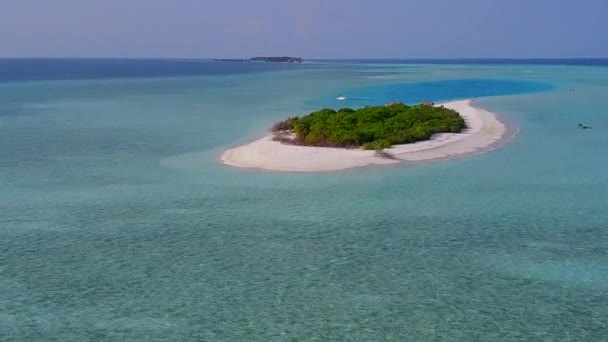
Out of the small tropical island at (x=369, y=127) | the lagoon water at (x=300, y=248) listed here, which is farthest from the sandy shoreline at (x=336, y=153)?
the lagoon water at (x=300, y=248)

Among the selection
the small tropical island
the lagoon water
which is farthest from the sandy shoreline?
the lagoon water

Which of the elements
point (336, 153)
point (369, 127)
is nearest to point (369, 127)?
point (369, 127)

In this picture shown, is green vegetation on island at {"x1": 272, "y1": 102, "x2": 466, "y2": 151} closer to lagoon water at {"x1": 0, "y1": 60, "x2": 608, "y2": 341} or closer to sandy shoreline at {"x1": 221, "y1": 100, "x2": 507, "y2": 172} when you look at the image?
sandy shoreline at {"x1": 221, "y1": 100, "x2": 507, "y2": 172}

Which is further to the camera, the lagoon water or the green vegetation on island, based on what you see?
the green vegetation on island

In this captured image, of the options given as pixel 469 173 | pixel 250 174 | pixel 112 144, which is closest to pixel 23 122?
pixel 112 144

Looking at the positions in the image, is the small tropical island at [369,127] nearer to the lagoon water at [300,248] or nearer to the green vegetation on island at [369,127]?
the green vegetation on island at [369,127]

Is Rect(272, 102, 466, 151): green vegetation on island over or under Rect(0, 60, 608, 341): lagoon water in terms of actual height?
over

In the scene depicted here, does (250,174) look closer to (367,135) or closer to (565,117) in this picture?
(367,135)

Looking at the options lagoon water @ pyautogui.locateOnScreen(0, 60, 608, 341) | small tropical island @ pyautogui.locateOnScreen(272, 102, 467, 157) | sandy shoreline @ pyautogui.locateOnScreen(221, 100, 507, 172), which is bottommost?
lagoon water @ pyautogui.locateOnScreen(0, 60, 608, 341)

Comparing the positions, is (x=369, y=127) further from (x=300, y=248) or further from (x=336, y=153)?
(x=300, y=248)
